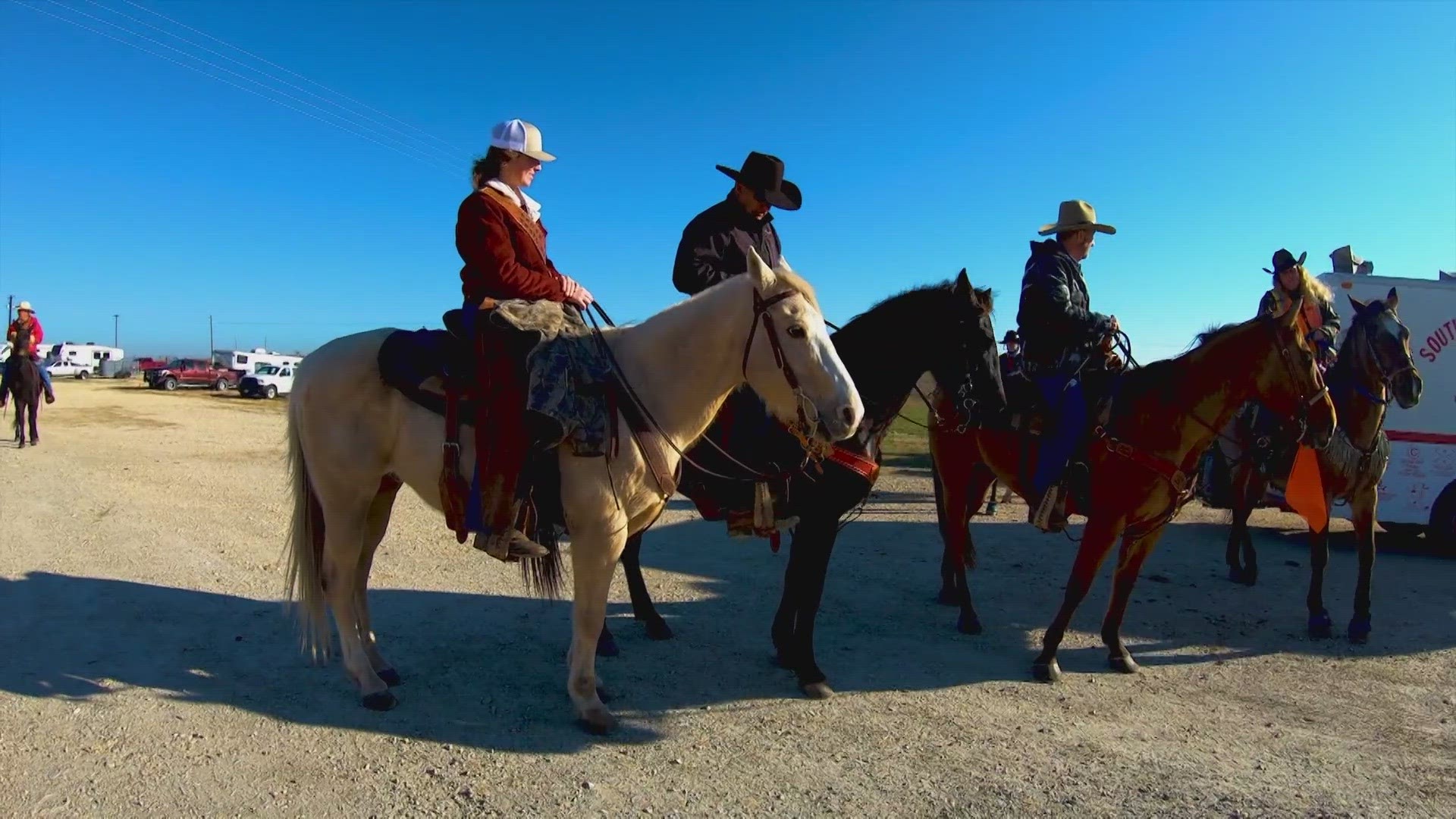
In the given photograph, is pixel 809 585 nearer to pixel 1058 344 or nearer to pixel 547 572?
pixel 547 572

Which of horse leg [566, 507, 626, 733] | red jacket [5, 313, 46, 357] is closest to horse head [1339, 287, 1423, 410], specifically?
horse leg [566, 507, 626, 733]

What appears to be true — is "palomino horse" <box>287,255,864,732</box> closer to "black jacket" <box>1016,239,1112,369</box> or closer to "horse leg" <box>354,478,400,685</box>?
"horse leg" <box>354,478,400,685</box>

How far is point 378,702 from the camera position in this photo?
3852 mm

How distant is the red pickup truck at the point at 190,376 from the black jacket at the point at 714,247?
43.3 m

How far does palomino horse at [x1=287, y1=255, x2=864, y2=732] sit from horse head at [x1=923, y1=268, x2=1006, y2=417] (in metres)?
1.19

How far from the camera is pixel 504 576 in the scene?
646 centimetres

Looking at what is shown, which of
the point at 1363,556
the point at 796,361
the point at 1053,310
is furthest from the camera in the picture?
the point at 1363,556

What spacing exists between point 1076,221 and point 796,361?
3.08 meters

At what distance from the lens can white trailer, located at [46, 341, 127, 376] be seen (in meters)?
48.4

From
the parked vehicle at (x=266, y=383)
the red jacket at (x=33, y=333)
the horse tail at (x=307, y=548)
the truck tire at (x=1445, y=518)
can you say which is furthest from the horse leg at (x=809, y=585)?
the parked vehicle at (x=266, y=383)

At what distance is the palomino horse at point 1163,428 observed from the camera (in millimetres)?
4469

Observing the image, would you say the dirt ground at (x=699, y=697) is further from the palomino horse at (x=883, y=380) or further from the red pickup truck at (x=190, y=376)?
the red pickup truck at (x=190, y=376)

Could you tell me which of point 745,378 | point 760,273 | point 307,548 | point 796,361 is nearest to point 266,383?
point 307,548

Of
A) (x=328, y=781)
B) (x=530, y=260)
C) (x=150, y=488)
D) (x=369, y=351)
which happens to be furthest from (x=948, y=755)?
(x=150, y=488)
